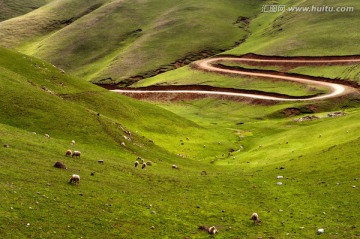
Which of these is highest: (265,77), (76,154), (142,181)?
(76,154)

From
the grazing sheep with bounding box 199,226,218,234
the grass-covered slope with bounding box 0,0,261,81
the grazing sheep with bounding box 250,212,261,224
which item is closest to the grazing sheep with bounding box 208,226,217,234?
the grazing sheep with bounding box 199,226,218,234

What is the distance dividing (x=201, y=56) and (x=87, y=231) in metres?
143

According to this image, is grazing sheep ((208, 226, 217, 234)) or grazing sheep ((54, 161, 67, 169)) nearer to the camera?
grazing sheep ((208, 226, 217, 234))

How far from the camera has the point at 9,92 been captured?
4197cm

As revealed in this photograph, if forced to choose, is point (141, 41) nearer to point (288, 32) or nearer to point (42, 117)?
point (288, 32)

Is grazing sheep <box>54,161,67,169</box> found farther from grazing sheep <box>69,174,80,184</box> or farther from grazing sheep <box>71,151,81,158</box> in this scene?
grazing sheep <box>71,151,81,158</box>

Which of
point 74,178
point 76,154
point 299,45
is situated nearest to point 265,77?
point 299,45

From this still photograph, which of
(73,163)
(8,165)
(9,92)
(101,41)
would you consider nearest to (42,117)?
(9,92)

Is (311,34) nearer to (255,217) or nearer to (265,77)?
(265,77)

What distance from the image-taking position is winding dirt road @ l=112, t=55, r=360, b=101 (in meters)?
96.8

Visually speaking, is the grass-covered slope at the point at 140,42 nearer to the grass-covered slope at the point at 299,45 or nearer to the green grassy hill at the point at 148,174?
the grass-covered slope at the point at 299,45

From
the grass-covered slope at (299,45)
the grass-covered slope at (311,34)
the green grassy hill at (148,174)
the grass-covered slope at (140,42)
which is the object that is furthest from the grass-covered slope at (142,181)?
the grass-covered slope at (140,42)

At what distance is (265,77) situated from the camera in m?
114

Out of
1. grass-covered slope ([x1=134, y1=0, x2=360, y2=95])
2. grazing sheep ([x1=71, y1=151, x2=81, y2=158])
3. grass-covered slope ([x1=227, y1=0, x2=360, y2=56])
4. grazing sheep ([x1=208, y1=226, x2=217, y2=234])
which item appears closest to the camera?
grazing sheep ([x1=208, y1=226, x2=217, y2=234])
